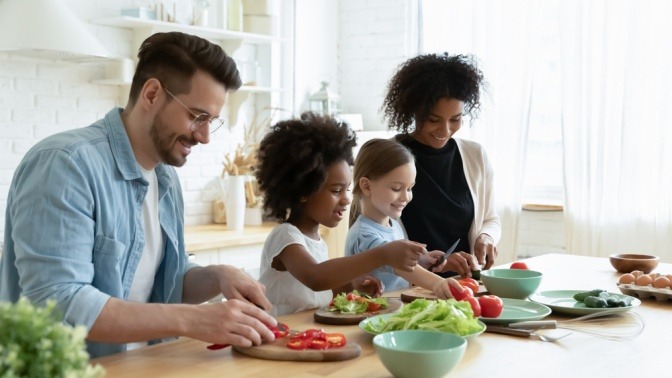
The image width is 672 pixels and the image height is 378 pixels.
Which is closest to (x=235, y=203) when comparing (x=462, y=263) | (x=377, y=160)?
(x=377, y=160)

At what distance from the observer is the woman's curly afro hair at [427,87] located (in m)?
3.10

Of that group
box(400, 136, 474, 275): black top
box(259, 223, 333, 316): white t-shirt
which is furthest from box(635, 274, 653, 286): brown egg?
box(259, 223, 333, 316): white t-shirt

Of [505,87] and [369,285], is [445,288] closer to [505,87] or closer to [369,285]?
[369,285]

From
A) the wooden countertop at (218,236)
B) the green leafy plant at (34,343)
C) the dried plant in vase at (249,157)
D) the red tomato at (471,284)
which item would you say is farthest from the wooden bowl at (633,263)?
the green leafy plant at (34,343)

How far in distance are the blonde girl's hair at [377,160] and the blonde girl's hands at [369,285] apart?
1.34 ft

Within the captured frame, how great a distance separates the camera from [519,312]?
2.10 meters

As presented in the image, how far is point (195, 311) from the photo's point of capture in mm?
1693

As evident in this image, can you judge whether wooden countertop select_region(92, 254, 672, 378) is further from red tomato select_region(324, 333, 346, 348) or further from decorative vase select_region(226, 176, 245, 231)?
decorative vase select_region(226, 176, 245, 231)

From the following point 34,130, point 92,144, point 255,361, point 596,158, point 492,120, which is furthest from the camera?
point 492,120

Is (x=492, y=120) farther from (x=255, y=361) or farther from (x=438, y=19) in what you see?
(x=255, y=361)

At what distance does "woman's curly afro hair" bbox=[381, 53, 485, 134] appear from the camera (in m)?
3.10

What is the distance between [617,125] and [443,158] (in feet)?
6.22

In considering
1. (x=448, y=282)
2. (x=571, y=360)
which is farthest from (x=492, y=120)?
(x=571, y=360)

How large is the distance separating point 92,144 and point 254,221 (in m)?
3.10
